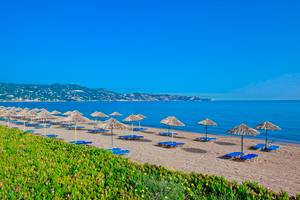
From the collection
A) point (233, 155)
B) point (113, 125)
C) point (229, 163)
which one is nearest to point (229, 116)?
point (233, 155)

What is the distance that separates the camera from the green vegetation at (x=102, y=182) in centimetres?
362

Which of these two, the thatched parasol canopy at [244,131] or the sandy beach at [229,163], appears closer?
the sandy beach at [229,163]

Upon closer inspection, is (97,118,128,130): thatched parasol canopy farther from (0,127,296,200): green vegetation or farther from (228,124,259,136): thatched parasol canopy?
(0,127,296,200): green vegetation

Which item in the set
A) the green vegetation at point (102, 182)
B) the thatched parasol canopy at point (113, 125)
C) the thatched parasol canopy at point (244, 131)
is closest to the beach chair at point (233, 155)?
the thatched parasol canopy at point (244, 131)

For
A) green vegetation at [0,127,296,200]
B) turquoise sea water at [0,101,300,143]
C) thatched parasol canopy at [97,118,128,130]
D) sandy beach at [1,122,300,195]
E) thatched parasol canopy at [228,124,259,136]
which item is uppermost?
green vegetation at [0,127,296,200]

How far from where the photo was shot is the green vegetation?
143 inches

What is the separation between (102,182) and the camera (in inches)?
160

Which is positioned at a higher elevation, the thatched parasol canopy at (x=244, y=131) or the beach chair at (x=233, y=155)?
the thatched parasol canopy at (x=244, y=131)

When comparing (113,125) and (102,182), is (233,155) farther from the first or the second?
(102,182)

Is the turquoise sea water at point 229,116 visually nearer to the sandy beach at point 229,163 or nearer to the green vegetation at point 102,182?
the sandy beach at point 229,163

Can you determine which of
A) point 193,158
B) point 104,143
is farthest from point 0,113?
point 193,158

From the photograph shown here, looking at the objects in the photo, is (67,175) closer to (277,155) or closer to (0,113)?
(277,155)

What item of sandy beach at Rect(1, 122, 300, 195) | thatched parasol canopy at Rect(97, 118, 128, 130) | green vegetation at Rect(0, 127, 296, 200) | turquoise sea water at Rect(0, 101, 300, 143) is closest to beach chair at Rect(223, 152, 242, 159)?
sandy beach at Rect(1, 122, 300, 195)

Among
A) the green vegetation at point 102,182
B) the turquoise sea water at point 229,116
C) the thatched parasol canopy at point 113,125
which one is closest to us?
the green vegetation at point 102,182
